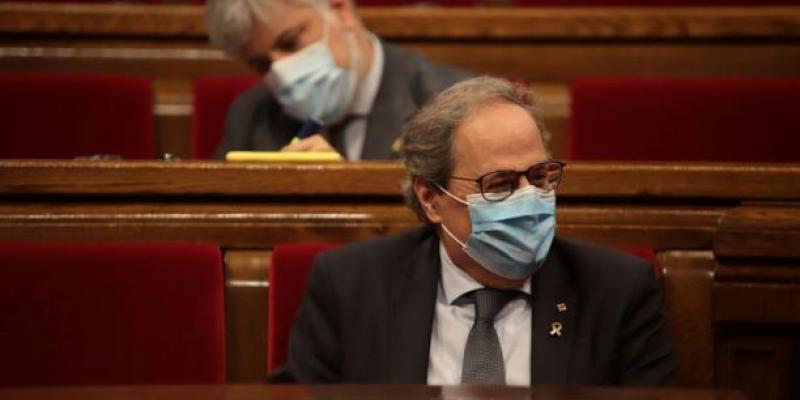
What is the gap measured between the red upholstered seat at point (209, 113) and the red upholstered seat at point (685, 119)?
32cm

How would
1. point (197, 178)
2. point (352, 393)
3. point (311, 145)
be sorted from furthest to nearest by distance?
point (311, 145)
point (197, 178)
point (352, 393)

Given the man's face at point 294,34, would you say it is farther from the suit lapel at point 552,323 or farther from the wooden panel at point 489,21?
the suit lapel at point 552,323

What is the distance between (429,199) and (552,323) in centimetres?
10

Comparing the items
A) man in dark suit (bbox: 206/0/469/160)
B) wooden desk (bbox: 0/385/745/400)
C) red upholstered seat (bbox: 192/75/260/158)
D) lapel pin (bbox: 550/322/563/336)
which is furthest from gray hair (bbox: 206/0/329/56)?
wooden desk (bbox: 0/385/745/400)

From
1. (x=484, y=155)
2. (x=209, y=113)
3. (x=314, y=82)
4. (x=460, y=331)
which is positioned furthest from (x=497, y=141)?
(x=209, y=113)

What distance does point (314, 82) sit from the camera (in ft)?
3.51

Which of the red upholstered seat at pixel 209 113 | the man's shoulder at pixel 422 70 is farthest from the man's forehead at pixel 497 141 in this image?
the red upholstered seat at pixel 209 113

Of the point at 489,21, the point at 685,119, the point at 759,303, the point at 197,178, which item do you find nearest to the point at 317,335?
the point at 197,178

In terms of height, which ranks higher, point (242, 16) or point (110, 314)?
point (242, 16)

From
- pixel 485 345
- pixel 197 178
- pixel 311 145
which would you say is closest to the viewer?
pixel 485 345

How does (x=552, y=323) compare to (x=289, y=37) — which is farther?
(x=289, y=37)

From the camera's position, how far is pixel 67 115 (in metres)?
1.20

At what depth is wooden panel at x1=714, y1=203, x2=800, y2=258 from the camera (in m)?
0.74

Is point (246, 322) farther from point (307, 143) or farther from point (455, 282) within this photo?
point (307, 143)
